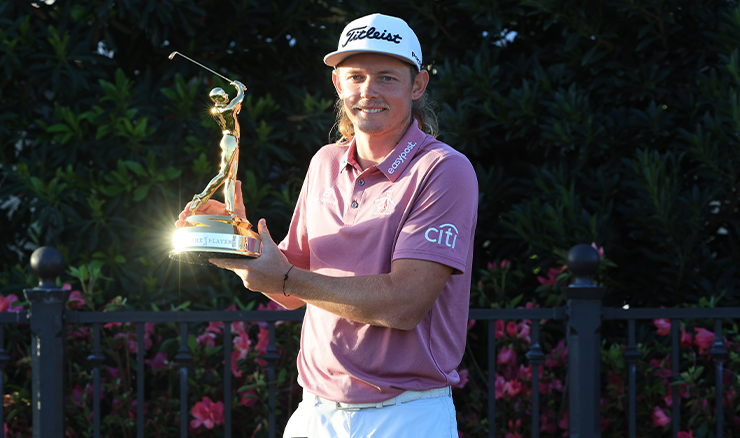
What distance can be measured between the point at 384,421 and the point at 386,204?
1.89 ft

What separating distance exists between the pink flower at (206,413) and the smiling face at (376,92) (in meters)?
2.23

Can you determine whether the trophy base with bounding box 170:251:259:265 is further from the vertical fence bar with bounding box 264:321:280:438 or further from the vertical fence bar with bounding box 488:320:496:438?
the vertical fence bar with bounding box 488:320:496:438

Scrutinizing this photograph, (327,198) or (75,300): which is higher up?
(327,198)

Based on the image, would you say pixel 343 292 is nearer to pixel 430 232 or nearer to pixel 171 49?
pixel 430 232

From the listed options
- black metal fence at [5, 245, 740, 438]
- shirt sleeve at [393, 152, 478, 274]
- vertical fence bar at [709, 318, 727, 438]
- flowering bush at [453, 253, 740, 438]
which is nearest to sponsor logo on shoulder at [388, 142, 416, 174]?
shirt sleeve at [393, 152, 478, 274]

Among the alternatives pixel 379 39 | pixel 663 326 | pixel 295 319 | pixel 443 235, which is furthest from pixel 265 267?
pixel 663 326

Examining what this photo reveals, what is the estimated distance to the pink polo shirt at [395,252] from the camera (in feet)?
6.62

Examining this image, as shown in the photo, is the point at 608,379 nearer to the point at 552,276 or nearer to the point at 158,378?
the point at 552,276

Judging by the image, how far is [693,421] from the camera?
3885 mm

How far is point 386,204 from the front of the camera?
208 centimetres

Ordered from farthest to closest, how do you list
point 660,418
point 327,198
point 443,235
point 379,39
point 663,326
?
point 663,326, point 660,418, point 327,198, point 379,39, point 443,235

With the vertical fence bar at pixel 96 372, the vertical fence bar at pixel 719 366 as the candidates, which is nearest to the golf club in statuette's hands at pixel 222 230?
the vertical fence bar at pixel 96 372

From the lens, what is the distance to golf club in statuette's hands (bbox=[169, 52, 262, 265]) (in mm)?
2002

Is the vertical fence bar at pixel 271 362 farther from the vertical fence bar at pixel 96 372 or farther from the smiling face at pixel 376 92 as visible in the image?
the smiling face at pixel 376 92
